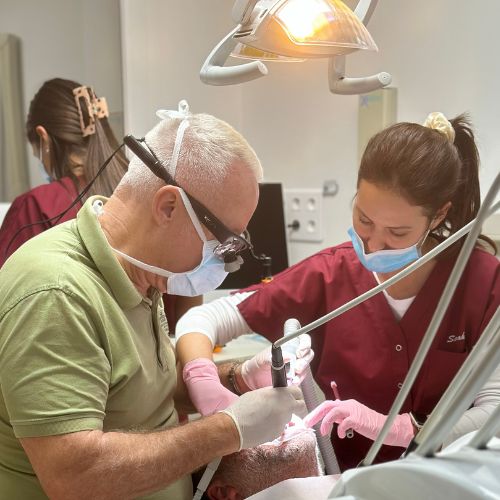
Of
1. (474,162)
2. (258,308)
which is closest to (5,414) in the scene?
(258,308)

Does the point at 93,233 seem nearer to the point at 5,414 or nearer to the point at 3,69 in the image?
the point at 5,414

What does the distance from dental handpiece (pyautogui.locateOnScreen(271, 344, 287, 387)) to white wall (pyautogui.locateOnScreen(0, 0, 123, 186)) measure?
6.84 ft

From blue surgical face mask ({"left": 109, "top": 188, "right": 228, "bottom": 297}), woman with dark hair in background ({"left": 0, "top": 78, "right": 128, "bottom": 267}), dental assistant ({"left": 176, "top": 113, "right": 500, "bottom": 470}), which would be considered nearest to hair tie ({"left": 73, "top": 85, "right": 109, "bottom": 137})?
woman with dark hair in background ({"left": 0, "top": 78, "right": 128, "bottom": 267})

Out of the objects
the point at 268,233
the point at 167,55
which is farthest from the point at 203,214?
the point at 167,55

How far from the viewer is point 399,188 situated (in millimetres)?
1502

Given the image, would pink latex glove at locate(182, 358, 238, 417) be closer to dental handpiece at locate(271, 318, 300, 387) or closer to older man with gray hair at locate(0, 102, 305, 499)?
older man with gray hair at locate(0, 102, 305, 499)

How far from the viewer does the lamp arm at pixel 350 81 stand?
1108 mm

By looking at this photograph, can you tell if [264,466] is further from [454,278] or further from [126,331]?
[454,278]

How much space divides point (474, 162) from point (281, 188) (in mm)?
1431

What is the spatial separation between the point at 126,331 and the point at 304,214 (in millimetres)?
2029

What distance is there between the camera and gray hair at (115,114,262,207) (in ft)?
3.89

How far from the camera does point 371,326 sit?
62.7 inches

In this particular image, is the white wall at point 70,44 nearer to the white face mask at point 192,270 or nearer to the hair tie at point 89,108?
the hair tie at point 89,108

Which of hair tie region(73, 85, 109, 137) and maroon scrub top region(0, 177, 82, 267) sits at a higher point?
hair tie region(73, 85, 109, 137)
